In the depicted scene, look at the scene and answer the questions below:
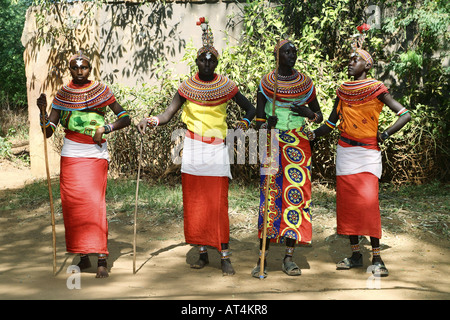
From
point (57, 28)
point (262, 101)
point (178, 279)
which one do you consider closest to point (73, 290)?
point (178, 279)

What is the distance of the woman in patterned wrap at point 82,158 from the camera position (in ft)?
14.9

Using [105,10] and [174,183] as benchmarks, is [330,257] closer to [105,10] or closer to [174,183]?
[174,183]

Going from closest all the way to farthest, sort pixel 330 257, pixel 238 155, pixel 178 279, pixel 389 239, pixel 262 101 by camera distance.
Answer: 1. pixel 178 279
2. pixel 262 101
3. pixel 330 257
4. pixel 389 239
5. pixel 238 155

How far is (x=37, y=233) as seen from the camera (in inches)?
246

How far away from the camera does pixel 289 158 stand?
15.4 ft

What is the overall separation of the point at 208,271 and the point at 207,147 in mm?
1127

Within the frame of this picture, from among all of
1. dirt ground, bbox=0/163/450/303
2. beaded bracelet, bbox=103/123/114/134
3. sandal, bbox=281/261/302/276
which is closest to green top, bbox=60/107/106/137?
beaded bracelet, bbox=103/123/114/134

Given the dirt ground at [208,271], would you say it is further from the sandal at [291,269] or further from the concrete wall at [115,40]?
the concrete wall at [115,40]

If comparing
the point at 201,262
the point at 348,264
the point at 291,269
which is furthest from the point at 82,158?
the point at 348,264

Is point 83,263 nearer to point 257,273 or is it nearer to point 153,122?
point 153,122

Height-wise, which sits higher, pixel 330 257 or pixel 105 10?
pixel 105 10

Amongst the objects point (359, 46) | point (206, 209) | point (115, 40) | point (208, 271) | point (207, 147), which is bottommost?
point (208, 271)

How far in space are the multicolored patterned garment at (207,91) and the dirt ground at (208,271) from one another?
155 centimetres

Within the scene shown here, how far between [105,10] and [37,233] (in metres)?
4.90
